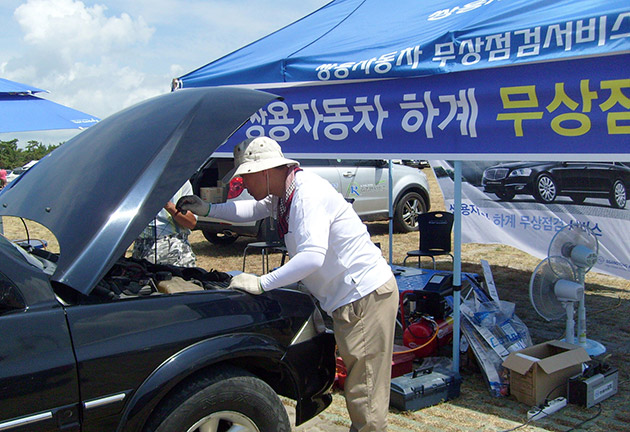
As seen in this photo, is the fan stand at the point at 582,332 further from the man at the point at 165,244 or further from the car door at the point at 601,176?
the man at the point at 165,244

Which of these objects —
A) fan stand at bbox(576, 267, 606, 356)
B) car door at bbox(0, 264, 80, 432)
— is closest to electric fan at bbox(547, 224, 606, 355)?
fan stand at bbox(576, 267, 606, 356)

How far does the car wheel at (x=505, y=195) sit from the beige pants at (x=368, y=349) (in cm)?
538

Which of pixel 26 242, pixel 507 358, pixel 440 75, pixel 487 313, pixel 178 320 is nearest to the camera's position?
pixel 178 320

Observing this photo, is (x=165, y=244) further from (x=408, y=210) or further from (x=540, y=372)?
(x=408, y=210)

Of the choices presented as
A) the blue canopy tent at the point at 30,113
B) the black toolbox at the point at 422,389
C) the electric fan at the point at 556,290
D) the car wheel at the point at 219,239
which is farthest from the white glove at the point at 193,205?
the car wheel at the point at 219,239

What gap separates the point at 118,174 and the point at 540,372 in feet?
9.43

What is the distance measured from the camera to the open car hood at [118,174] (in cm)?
204

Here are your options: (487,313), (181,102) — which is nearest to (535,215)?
(487,313)

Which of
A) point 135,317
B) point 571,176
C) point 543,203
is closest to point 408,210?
point 543,203

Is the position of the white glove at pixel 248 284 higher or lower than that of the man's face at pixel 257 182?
lower

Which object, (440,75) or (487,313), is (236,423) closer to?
(440,75)

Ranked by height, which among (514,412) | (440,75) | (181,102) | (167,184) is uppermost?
(440,75)

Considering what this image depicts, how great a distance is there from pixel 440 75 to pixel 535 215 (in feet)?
14.7

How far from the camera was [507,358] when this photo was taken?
12.7ft
